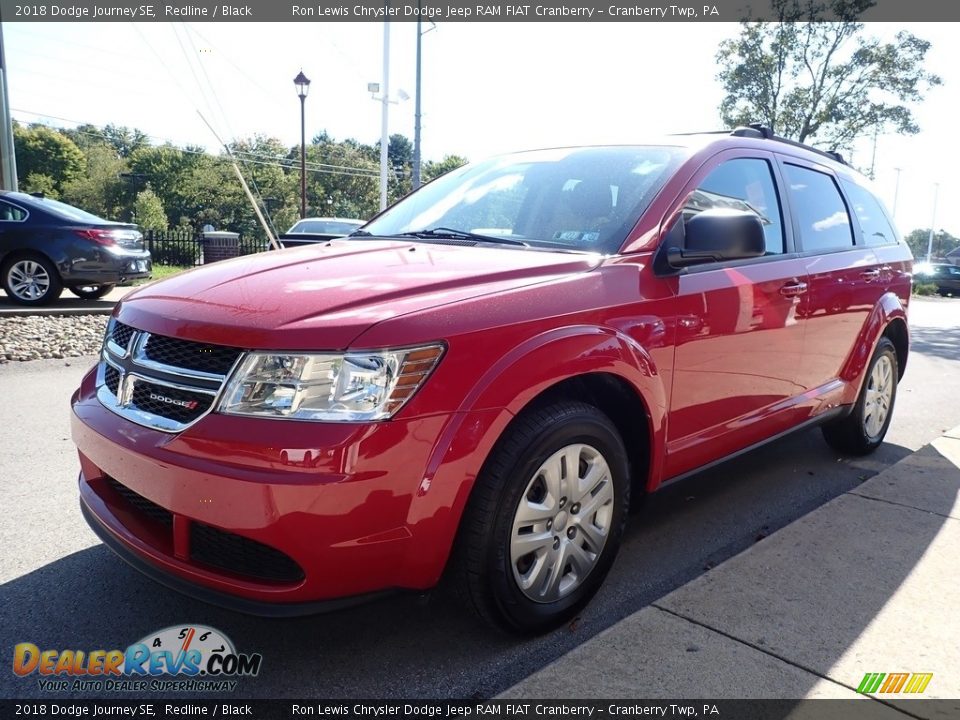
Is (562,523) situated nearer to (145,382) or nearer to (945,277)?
(145,382)

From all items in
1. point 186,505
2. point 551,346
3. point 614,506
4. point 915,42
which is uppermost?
point 915,42

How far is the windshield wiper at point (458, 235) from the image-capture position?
10.0ft

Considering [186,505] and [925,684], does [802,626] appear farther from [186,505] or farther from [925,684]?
[186,505]

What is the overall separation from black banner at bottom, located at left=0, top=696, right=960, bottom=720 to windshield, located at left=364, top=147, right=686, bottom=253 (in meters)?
1.56

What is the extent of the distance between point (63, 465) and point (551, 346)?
3.13 meters

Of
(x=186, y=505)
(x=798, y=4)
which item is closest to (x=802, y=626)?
(x=186, y=505)

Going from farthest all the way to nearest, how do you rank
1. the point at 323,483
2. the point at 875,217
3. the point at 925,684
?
1. the point at 875,217
2. the point at 925,684
3. the point at 323,483

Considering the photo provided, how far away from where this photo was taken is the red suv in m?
2.03

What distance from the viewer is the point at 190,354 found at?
7.23ft

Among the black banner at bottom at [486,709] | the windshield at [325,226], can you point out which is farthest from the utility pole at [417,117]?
the black banner at bottom at [486,709]

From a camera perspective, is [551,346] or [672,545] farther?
[672,545]

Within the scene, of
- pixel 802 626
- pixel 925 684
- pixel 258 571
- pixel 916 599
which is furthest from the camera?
pixel 916 599

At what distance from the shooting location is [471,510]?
2.23 m

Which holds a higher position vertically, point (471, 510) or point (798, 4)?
point (798, 4)
